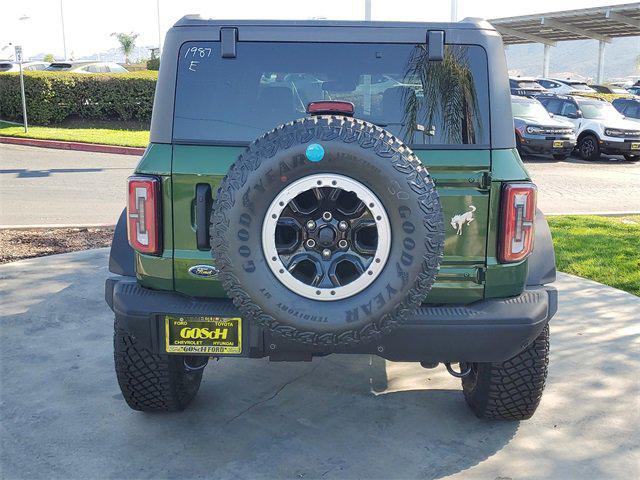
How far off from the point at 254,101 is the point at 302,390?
179cm

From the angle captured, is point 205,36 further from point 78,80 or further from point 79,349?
point 78,80

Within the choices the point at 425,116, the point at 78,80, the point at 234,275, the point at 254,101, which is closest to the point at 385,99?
the point at 425,116

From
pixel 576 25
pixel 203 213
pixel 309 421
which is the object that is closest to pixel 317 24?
pixel 203 213

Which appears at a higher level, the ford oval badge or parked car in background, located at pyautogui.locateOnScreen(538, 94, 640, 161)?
the ford oval badge

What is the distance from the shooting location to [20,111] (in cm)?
1961

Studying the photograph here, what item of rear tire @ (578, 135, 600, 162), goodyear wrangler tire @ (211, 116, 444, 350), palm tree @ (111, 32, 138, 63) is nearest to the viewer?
goodyear wrangler tire @ (211, 116, 444, 350)

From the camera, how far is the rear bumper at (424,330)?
3143 millimetres

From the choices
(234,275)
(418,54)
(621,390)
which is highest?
(418,54)

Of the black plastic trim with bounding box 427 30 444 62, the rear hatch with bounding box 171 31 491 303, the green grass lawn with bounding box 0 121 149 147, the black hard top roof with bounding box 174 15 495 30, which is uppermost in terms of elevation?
the black hard top roof with bounding box 174 15 495 30

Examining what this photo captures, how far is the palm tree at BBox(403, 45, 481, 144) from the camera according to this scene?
3279mm

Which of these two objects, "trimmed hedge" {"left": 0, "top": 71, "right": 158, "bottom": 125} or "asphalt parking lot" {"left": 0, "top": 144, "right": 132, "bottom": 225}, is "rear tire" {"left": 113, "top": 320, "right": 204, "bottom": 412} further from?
"trimmed hedge" {"left": 0, "top": 71, "right": 158, "bottom": 125}

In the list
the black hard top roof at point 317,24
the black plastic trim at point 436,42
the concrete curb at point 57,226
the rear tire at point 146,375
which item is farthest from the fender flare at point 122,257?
the concrete curb at point 57,226

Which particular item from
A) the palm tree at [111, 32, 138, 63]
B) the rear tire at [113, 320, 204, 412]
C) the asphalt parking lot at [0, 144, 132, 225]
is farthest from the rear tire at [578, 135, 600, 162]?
the palm tree at [111, 32, 138, 63]

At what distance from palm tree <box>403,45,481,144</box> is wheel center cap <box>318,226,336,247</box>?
2.28ft
